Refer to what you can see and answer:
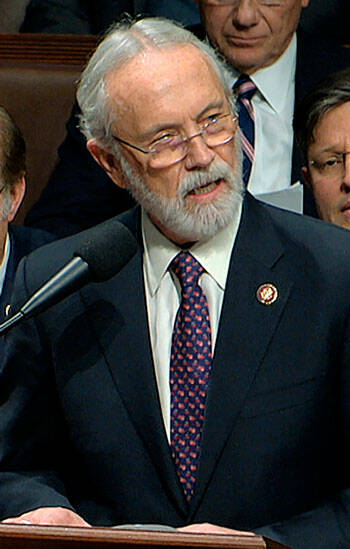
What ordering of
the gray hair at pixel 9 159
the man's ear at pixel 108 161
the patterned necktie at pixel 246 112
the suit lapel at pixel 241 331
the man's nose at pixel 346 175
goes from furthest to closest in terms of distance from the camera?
the patterned necktie at pixel 246 112, the gray hair at pixel 9 159, the man's nose at pixel 346 175, the man's ear at pixel 108 161, the suit lapel at pixel 241 331

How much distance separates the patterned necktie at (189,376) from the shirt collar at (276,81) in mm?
728

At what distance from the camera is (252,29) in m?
1.85

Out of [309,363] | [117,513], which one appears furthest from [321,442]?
[117,513]

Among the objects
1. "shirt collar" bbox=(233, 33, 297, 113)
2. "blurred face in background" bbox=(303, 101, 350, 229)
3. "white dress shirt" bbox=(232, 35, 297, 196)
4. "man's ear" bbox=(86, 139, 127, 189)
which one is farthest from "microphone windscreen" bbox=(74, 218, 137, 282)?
"shirt collar" bbox=(233, 33, 297, 113)

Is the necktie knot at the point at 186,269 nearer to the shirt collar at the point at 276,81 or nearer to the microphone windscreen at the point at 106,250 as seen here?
the microphone windscreen at the point at 106,250

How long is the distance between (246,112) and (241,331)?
760 millimetres

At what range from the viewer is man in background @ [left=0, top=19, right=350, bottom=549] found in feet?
3.84

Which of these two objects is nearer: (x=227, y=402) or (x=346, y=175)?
(x=227, y=402)

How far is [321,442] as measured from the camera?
118 cm

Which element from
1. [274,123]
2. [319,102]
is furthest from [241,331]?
[274,123]

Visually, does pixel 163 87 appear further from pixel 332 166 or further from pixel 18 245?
pixel 18 245

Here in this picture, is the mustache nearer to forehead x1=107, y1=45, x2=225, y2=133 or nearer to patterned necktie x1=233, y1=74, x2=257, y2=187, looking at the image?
forehead x1=107, y1=45, x2=225, y2=133

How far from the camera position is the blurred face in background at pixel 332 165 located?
1.62m

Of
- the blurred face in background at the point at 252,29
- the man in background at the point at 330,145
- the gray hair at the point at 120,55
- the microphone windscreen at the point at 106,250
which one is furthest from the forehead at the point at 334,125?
the microphone windscreen at the point at 106,250
